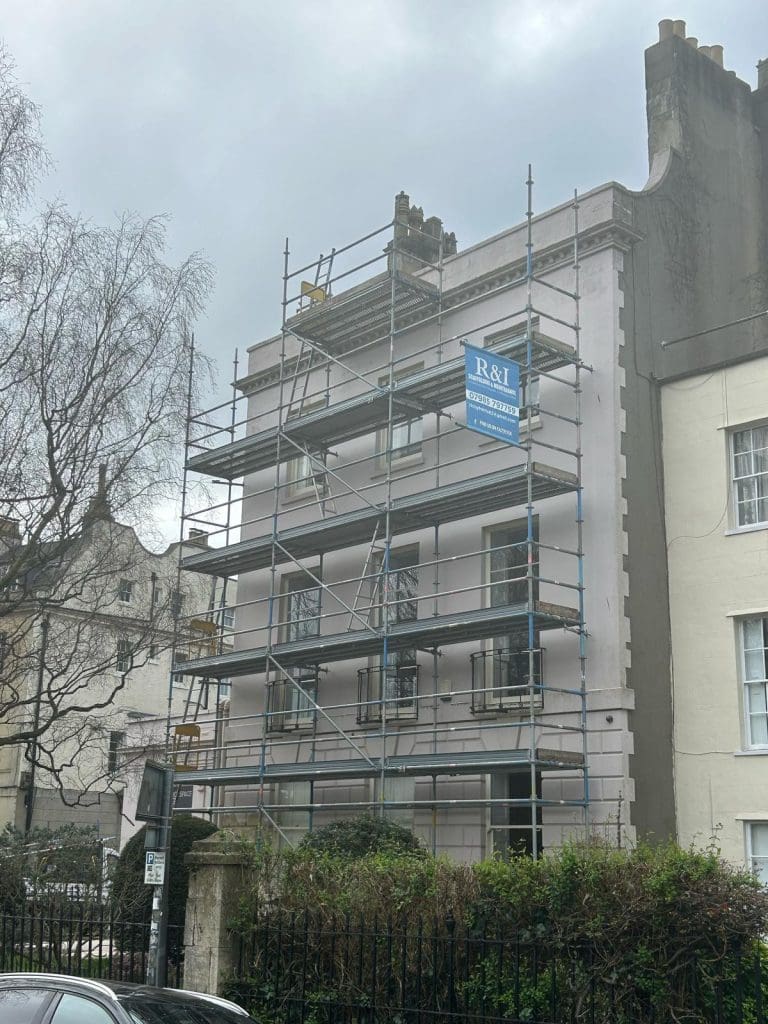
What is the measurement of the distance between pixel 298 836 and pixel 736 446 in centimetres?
1122

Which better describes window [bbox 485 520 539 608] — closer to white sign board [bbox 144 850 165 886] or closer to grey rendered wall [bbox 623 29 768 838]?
grey rendered wall [bbox 623 29 768 838]

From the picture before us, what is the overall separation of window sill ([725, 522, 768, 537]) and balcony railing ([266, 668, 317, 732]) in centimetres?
894

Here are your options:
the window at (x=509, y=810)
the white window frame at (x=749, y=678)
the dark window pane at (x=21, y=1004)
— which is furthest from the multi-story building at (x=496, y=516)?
the dark window pane at (x=21, y=1004)

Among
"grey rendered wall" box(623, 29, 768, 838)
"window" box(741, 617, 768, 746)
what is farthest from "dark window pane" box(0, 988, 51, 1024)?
"window" box(741, 617, 768, 746)

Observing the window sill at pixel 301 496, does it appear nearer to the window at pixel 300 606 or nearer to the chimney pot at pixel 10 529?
the window at pixel 300 606

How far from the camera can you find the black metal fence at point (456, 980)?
29.2 feet

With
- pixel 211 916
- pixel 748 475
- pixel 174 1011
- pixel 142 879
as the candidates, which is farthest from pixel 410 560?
pixel 174 1011

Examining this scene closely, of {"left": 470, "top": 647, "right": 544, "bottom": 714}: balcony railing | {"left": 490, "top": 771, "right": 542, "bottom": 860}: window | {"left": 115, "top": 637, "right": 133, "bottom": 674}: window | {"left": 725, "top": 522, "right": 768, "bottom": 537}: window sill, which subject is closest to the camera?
{"left": 725, "top": 522, "right": 768, "bottom": 537}: window sill

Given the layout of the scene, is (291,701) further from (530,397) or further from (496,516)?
(530,397)

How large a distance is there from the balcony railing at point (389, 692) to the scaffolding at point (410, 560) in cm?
5

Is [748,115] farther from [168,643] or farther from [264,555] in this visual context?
[168,643]

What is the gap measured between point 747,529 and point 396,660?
7.11 metres

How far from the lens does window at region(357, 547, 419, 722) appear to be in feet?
73.7

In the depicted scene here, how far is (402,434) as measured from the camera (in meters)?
25.0
